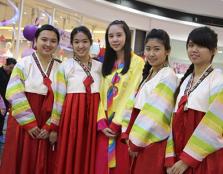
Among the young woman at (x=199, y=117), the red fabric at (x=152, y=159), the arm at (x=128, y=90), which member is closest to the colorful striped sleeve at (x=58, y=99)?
the arm at (x=128, y=90)

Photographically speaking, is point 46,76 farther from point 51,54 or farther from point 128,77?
point 128,77

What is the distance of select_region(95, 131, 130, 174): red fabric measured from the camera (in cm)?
268

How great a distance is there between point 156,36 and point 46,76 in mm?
1060

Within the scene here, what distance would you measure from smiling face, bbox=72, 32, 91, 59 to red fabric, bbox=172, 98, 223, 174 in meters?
1.11

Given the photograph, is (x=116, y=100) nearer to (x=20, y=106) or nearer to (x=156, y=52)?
(x=156, y=52)

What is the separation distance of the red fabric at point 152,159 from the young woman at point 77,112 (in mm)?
616

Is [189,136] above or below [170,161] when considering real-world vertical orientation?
above

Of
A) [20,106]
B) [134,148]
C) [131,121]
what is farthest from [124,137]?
[20,106]

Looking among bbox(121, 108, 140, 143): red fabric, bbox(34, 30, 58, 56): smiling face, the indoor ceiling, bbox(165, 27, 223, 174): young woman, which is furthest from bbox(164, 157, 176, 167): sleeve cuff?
the indoor ceiling

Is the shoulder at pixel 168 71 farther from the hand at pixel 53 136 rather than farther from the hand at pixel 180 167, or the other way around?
the hand at pixel 53 136

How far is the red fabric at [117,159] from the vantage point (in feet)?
8.80

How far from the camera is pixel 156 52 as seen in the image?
240 centimetres

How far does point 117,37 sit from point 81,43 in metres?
0.32

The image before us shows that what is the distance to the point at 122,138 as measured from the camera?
255 cm
